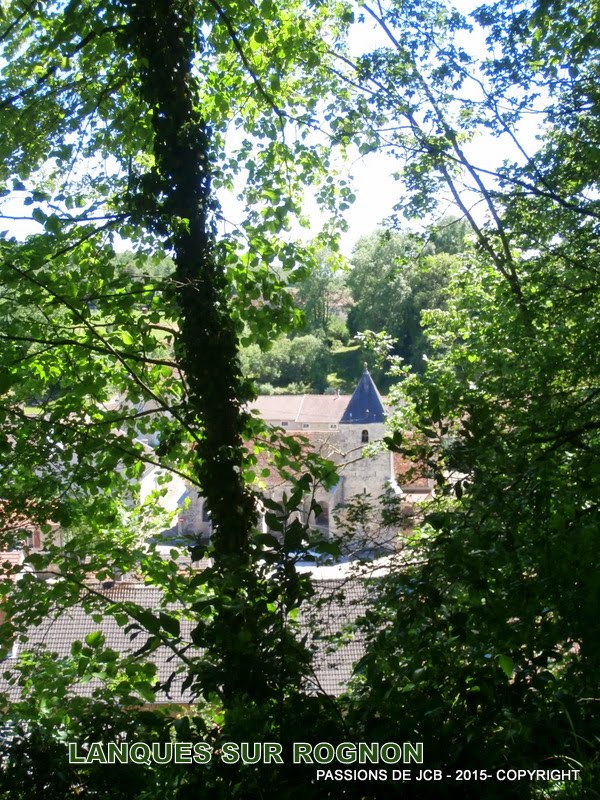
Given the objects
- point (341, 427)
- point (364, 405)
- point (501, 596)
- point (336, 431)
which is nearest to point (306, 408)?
point (336, 431)

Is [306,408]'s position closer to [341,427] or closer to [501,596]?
[341,427]

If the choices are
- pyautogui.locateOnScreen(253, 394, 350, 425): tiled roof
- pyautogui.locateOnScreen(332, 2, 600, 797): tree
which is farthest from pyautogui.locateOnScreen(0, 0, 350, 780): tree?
pyautogui.locateOnScreen(253, 394, 350, 425): tiled roof

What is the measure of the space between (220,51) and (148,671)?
4.05 m

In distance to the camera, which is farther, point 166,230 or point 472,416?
point 166,230

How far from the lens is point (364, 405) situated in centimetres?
3647

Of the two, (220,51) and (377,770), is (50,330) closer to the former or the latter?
(220,51)

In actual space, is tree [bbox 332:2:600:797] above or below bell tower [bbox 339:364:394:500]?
below

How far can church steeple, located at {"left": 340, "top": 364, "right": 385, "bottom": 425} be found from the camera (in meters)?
36.2

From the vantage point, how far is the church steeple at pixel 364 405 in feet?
119

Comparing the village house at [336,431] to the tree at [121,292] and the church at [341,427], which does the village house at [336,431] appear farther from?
the tree at [121,292]

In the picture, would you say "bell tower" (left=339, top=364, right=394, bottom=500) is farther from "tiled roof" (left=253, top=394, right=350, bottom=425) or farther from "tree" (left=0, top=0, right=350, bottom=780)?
"tree" (left=0, top=0, right=350, bottom=780)

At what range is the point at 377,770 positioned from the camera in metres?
2.05

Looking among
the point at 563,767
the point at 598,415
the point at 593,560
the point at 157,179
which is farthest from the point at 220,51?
the point at 563,767

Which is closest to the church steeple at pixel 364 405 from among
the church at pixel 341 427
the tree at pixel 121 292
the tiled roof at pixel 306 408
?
the church at pixel 341 427
